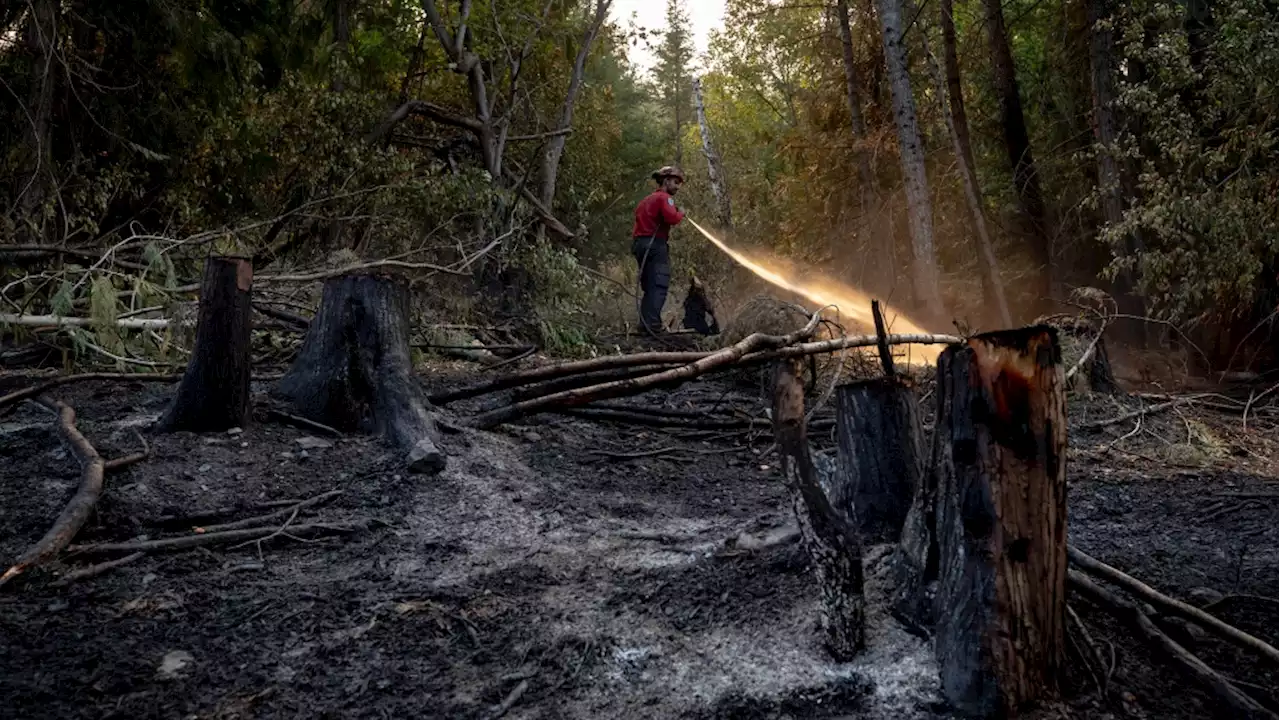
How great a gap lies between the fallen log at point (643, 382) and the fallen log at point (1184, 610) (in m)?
2.41

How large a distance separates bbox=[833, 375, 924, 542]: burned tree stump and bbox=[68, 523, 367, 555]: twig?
7.09 ft

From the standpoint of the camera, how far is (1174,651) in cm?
276

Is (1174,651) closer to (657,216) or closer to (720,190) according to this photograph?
(657,216)

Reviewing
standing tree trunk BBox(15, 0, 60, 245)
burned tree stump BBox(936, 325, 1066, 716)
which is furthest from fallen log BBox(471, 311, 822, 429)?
standing tree trunk BBox(15, 0, 60, 245)

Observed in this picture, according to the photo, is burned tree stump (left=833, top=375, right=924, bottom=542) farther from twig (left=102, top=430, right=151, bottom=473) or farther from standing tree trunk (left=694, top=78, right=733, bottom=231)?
standing tree trunk (left=694, top=78, right=733, bottom=231)

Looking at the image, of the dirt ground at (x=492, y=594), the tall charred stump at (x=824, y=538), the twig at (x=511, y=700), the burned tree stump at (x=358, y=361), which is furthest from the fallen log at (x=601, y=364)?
the twig at (x=511, y=700)

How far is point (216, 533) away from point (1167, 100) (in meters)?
9.21

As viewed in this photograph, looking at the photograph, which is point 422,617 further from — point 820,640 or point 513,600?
point 820,640

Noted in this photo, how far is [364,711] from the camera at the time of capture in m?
2.82

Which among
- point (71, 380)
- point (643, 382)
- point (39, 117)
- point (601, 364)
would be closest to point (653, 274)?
point (39, 117)

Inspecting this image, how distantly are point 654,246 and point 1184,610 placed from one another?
429 inches

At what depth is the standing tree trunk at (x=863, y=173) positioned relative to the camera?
17453 mm

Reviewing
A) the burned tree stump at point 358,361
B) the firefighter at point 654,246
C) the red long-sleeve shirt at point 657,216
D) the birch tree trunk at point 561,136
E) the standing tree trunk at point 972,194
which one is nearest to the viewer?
the burned tree stump at point 358,361

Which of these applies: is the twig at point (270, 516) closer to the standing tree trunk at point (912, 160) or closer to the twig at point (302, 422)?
the twig at point (302, 422)
